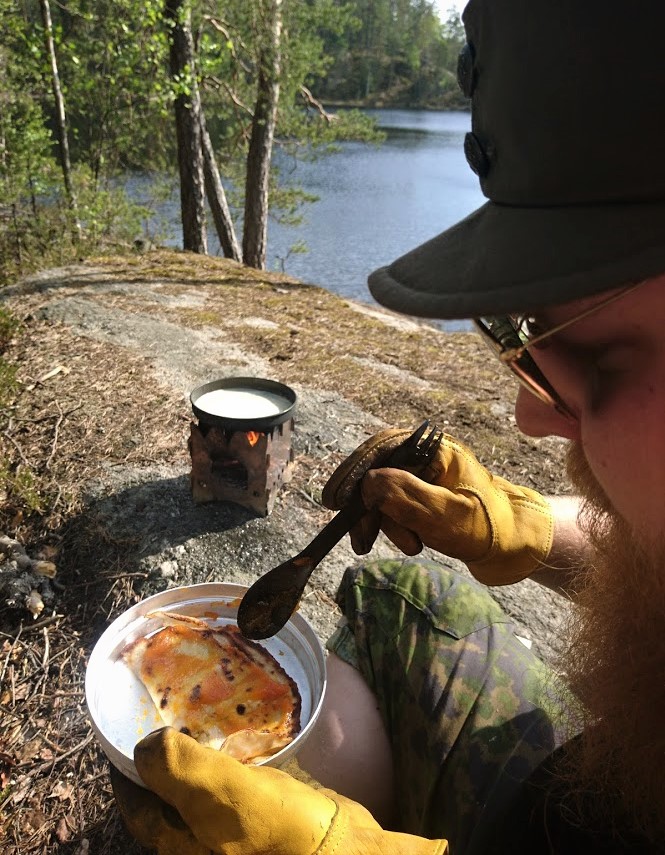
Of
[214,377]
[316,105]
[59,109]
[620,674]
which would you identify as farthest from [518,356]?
[316,105]

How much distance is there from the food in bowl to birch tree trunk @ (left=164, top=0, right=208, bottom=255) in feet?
23.9

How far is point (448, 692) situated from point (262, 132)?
9.54 metres

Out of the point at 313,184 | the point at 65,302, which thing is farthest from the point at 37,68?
the point at 313,184

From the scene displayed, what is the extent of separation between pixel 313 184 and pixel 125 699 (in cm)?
2080

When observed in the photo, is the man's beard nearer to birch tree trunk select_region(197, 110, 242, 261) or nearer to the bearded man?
the bearded man

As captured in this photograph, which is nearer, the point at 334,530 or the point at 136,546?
the point at 334,530

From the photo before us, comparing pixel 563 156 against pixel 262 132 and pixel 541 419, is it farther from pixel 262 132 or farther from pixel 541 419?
pixel 262 132

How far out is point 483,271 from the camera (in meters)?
0.78

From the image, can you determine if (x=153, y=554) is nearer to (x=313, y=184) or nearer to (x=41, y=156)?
(x=41, y=156)

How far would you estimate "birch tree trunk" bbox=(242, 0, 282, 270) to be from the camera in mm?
9234

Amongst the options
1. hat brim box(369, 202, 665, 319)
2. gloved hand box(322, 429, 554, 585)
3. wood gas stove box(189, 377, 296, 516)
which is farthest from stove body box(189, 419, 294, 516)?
hat brim box(369, 202, 665, 319)

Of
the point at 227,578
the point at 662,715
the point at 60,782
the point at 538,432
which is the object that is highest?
the point at 538,432

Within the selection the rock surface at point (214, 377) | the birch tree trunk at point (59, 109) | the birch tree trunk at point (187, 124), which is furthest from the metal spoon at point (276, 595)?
the birch tree trunk at point (59, 109)

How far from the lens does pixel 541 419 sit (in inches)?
45.4
